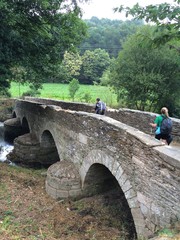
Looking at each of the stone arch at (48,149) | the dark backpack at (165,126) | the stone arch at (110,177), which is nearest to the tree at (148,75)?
Answer: the stone arch at (48,149)

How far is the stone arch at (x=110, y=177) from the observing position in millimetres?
5613

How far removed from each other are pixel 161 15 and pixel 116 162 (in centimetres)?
349

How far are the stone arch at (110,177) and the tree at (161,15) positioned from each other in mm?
3172

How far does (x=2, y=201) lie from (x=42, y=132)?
625cm

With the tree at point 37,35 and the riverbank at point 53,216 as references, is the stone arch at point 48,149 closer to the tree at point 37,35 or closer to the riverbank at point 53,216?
the tree at point 37,35

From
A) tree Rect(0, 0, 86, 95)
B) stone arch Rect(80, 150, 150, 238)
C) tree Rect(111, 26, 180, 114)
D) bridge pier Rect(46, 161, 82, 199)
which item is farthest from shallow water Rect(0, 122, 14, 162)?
tree Rect(111, 26, 180, 114)

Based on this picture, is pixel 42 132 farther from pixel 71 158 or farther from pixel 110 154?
pixel 110 154

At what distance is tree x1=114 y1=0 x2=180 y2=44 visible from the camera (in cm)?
522

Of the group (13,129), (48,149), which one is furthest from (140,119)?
(13,129)

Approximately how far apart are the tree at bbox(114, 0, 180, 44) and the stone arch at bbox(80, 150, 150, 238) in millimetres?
3172

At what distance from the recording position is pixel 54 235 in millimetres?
6484

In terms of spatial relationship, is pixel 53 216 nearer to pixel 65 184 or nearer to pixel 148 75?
pixel 65 184

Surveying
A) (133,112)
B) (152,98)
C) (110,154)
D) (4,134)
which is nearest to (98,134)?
(110,154)

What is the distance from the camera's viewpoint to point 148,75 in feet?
66.5
